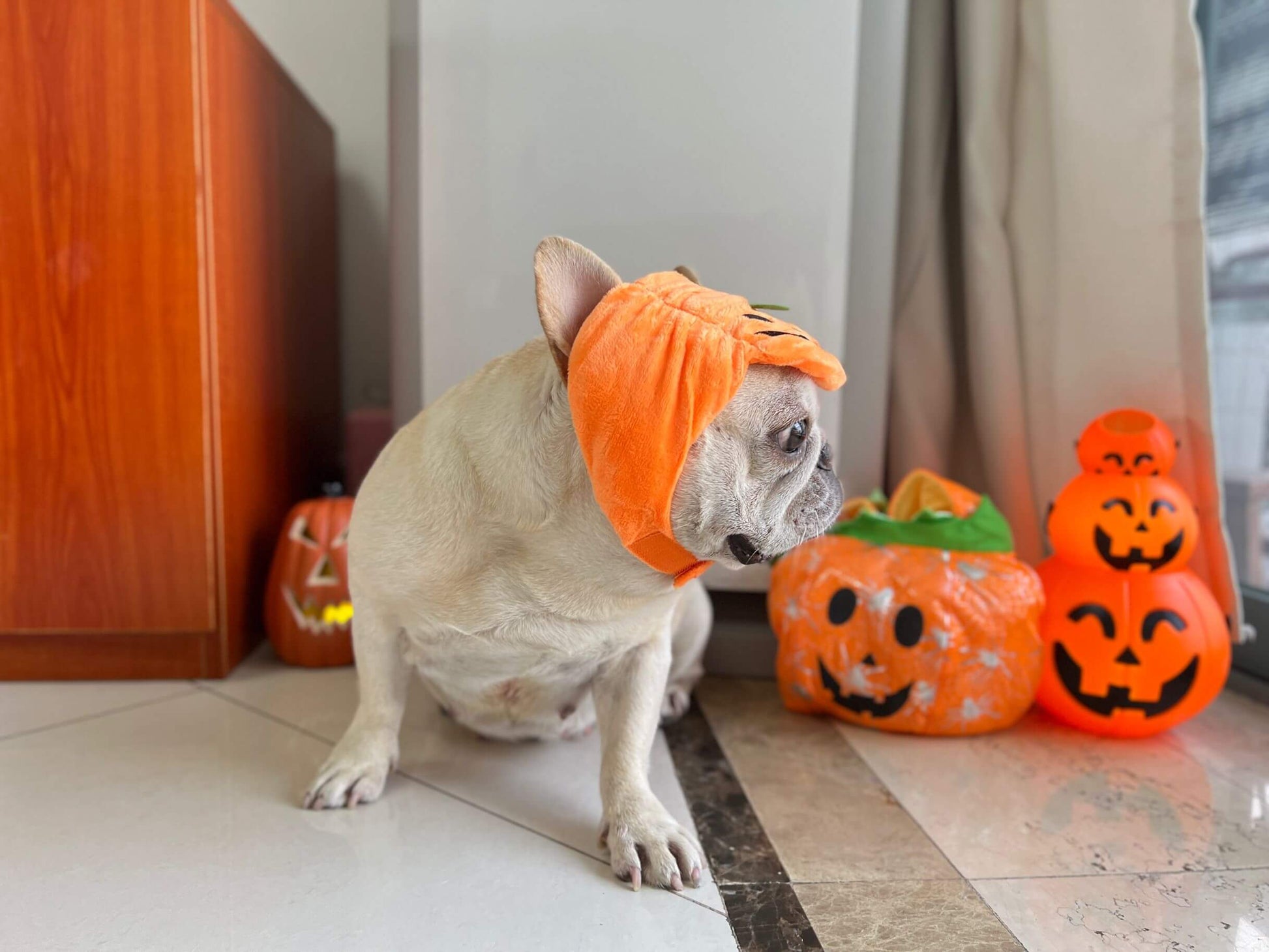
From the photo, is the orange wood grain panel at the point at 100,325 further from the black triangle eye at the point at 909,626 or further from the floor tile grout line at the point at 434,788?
the black triangle eye at the point at 909,626

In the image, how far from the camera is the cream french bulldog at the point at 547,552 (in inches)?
31.1

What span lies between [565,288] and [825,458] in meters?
0.34

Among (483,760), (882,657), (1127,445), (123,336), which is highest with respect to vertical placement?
(123,336)

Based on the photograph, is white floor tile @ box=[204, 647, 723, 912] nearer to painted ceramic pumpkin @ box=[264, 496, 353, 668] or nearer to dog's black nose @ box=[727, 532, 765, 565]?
painted ceramic pumpkin @ box=[264, 496, 353, 668]

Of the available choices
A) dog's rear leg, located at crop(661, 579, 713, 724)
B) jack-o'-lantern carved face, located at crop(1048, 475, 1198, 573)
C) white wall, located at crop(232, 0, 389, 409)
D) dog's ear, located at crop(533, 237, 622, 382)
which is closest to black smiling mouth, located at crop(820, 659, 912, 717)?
dog's rear leg, located at crop(661, 579, 713, 724)

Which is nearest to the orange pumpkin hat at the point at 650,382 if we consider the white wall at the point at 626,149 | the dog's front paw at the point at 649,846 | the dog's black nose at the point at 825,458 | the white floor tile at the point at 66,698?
the dog's black nose at the point at 825,458

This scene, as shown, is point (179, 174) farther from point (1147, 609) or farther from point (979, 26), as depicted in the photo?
point (1147, 609)

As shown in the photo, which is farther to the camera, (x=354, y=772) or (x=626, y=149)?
(x=626, y=149)

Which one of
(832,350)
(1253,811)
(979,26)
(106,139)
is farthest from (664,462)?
(979,26)

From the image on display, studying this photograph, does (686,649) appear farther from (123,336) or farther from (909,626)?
(123,336)

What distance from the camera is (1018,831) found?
99cm

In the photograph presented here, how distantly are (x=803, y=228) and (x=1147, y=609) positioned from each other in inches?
30.0

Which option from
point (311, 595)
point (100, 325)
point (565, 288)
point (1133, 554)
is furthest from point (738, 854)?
point (100, 325)

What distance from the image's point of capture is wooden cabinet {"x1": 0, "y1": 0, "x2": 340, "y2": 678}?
1.25 meters
